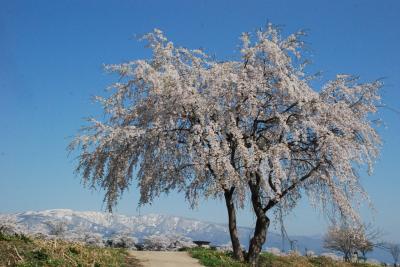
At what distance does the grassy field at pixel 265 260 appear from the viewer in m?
21.3

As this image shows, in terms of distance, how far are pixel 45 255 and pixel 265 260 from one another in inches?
479

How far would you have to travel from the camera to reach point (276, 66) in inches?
935

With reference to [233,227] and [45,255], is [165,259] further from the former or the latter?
[45,255]

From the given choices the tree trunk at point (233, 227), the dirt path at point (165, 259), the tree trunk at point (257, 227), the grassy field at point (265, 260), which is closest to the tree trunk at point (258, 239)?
the tree trunk at point (257, 227)

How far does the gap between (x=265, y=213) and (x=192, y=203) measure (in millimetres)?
3469

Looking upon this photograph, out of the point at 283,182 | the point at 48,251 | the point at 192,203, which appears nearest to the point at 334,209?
the point at 283,182

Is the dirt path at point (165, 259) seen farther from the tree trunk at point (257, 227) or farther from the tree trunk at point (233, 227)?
the tree trunk at point (257, 227)

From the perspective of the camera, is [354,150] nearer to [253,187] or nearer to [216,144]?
[253,187]

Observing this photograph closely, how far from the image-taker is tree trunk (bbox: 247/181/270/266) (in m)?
23.4

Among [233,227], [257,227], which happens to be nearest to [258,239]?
[257,227]

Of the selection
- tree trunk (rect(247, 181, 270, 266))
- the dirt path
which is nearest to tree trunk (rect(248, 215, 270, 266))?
tree trunk (rect(247, 181, 270, 266))

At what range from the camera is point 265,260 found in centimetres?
2458

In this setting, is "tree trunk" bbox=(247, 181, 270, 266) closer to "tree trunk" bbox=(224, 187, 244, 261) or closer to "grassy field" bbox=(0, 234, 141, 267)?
"tree trunk" bbox=(224, 187, 244, 261)

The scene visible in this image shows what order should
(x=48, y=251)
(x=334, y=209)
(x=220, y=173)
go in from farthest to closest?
(x=334, y=209) → (x=220, y=173) → (x=48, y=251)
